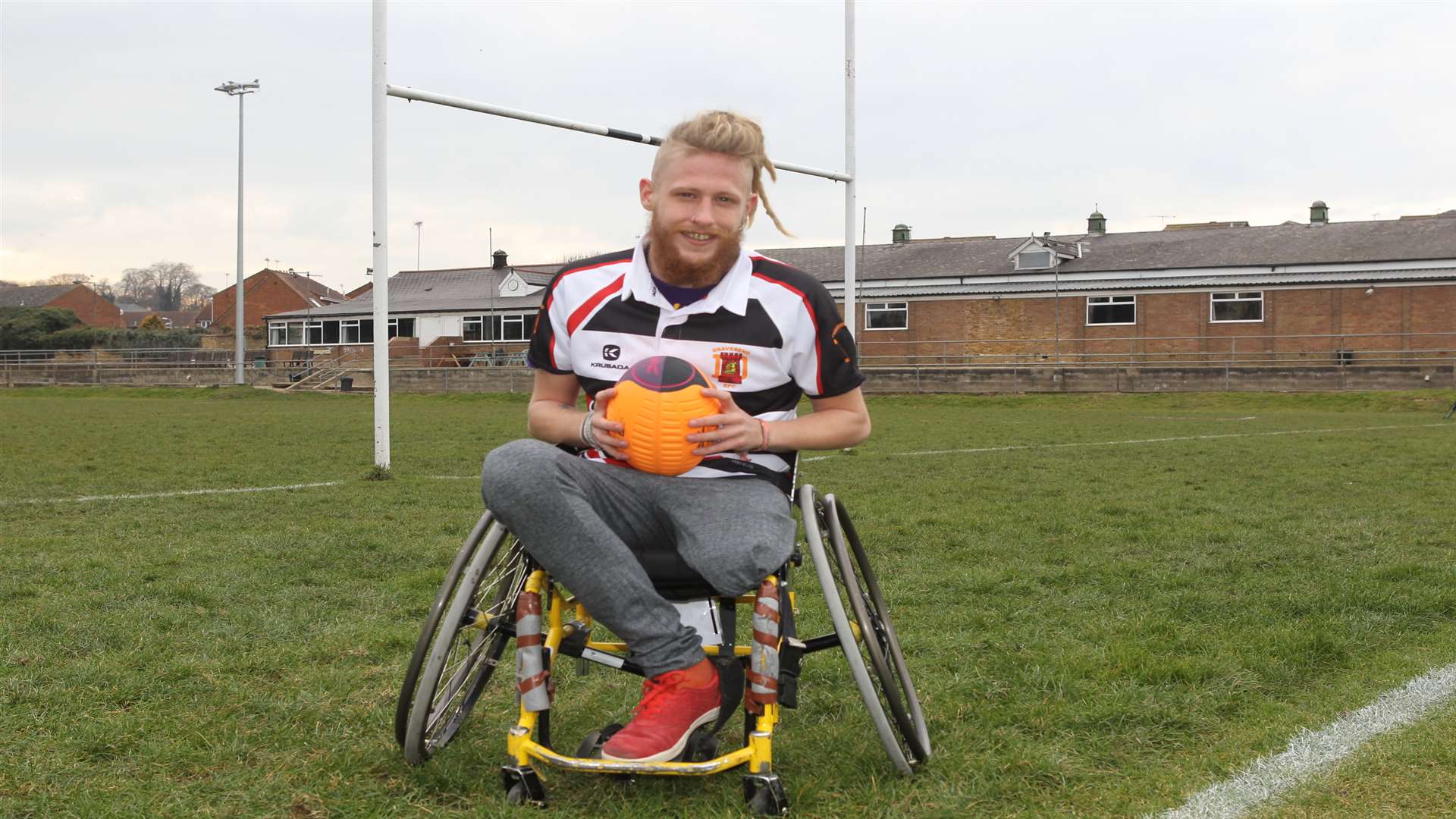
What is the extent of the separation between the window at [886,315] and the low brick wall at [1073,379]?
6360 millimetres

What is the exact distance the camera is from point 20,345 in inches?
2479

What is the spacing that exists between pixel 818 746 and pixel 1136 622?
84.8 inches

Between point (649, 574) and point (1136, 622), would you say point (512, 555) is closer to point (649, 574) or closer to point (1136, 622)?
point (649, 574)

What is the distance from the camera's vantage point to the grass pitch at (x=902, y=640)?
3098 mm

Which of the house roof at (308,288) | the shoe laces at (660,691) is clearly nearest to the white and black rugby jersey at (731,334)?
the shoe laces at (660,691)

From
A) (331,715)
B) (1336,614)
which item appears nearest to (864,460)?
(1336,614)

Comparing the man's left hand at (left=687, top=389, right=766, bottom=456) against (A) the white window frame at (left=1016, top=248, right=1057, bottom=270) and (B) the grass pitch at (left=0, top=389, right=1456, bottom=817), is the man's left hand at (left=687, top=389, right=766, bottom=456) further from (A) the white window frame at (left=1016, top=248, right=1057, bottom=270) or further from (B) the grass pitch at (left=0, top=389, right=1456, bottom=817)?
(A) the white window frame at (left=1016, top=248, right=1057, bottom=270)

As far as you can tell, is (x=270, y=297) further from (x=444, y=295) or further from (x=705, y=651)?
(x=705, y=651)

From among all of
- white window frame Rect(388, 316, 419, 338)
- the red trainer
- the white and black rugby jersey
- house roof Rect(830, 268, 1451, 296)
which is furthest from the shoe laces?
white window frame Rect(388, 316, 419, 338)

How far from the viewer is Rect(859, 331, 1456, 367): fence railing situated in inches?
1492

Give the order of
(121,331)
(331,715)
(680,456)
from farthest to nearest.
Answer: (121,331) < (331,715) < (680,456)

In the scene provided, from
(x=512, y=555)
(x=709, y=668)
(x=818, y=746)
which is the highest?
(x=512, y=555)

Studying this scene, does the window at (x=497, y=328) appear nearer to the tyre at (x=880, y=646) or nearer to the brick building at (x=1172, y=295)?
the brick building at (x=1172, y=295)

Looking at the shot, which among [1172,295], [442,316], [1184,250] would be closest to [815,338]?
[1172,295]
